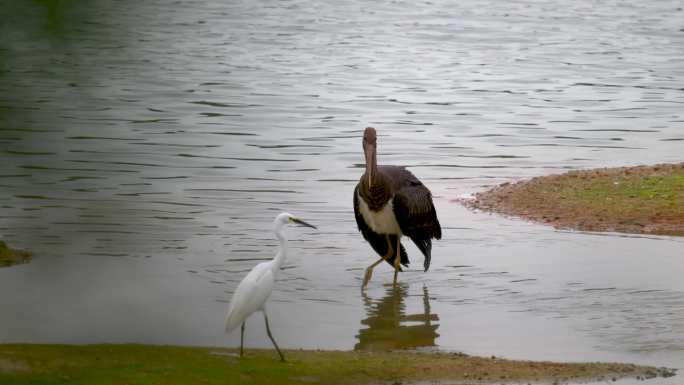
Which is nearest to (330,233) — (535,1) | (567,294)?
(567,294)

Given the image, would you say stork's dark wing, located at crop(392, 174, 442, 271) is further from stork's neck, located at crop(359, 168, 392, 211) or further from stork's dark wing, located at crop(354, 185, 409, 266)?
stork's dark wing, located at crop(354, 185, 409, 266)

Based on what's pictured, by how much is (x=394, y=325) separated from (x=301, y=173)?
8.24 m

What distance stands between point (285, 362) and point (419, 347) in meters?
1.68

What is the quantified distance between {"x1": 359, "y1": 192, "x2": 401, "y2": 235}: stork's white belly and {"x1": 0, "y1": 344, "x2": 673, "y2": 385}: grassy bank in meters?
2.58

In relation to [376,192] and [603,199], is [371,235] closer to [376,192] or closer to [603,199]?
[376,192]

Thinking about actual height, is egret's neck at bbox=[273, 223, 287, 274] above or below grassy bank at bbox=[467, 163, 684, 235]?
above

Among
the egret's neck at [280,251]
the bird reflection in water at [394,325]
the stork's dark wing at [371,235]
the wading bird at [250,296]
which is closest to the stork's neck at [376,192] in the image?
the stork's dark wing at [371,235]

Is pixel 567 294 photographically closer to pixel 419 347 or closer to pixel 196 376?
pixel 419 347

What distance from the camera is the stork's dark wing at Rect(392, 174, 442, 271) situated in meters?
10.7

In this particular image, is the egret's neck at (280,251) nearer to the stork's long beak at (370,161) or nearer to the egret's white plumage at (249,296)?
the egret's white plumage at (249,296)

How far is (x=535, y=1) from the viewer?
52125mm

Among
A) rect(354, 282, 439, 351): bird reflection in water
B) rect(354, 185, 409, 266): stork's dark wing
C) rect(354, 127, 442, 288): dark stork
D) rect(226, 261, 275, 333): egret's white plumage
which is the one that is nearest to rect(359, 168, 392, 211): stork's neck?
rect(354, 127, 442, 288): dark stork

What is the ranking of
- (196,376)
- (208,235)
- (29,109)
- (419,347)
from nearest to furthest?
1. (29,109)
2. (196,376)
3. (419,347)
4. (208,235)

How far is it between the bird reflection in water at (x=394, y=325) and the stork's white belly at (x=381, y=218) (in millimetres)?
560
